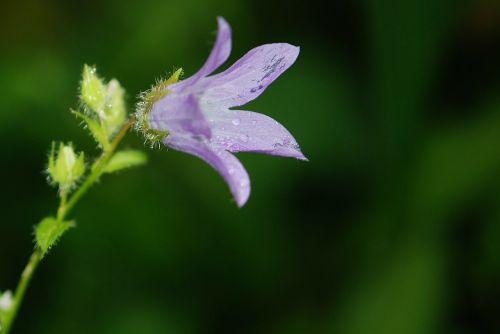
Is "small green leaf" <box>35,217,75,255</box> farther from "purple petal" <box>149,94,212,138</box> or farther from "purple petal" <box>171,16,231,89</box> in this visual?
"purple petal" <box>171,16,231,89</box>

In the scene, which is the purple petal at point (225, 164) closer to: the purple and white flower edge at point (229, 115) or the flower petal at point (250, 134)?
the purple and white flower edge at point (229, 115)

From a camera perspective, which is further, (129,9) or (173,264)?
(129,9)

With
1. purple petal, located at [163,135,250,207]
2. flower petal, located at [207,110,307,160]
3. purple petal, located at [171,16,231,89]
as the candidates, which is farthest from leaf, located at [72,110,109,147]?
purple petal, located at [171,16,231,89]

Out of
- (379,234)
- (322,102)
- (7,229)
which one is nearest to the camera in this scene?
(7,229)

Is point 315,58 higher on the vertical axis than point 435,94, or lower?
higher

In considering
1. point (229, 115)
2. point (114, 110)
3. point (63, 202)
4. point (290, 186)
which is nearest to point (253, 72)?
point (229, 115)

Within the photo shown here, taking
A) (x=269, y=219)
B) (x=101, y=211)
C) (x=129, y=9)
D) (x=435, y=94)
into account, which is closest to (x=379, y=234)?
(x=269, y=219)

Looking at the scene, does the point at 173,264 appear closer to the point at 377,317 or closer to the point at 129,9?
the point at 377,317
